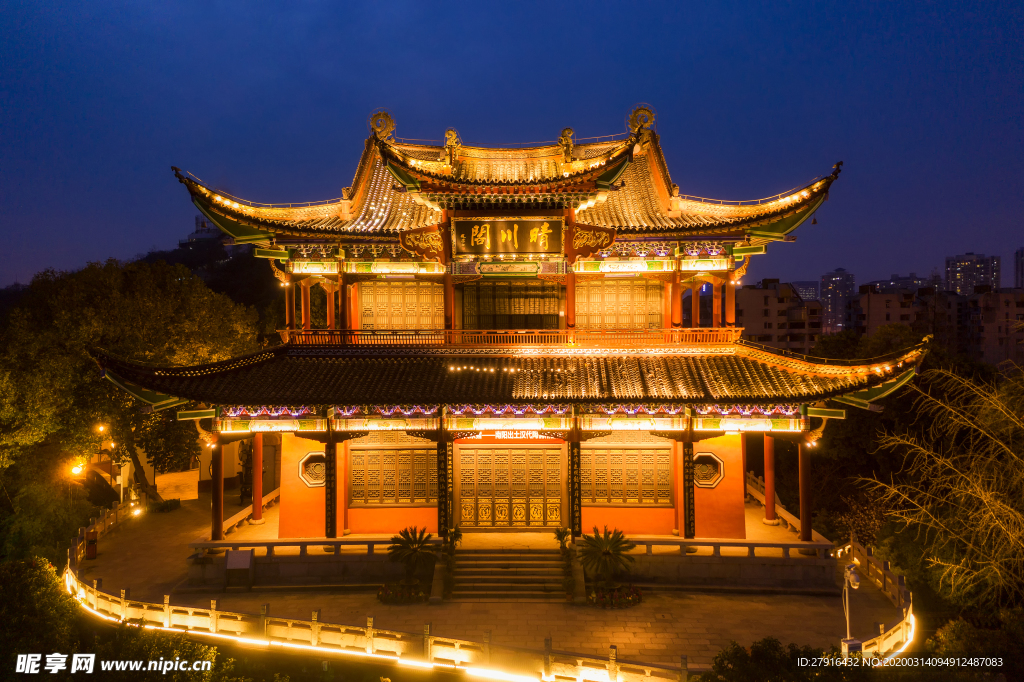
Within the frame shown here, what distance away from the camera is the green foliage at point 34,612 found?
1158cm

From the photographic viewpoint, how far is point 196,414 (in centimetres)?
1499

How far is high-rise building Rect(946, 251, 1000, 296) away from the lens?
13012 cm

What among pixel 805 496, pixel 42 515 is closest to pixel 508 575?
pixel 805 496

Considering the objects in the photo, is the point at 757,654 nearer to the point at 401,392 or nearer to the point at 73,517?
the point at 401,392

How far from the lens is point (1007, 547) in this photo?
12000 mm

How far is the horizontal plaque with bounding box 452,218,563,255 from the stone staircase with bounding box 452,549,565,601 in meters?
8.46

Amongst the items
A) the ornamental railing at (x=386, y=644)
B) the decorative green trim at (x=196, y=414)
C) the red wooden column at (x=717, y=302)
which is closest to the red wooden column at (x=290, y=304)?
the decorative green trim at (x=196, y=414)

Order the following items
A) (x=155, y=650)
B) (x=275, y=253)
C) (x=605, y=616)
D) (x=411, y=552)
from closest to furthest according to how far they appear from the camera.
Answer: (x=155, y=650), (x=605, y=616), (x=411, y=552), (x=275, y=253)

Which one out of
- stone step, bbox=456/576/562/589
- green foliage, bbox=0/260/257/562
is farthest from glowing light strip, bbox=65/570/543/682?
green foliage, bbox=0/260/257/562

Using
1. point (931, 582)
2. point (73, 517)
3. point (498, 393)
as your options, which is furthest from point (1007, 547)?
point (73, 517)

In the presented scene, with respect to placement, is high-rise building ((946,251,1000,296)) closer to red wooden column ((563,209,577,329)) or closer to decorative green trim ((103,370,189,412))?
red wooden column ((563,209,577,329))

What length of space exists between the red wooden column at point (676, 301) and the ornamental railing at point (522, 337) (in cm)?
99

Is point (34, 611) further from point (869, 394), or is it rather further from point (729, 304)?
point (869, 394)

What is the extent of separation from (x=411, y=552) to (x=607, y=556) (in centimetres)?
501
